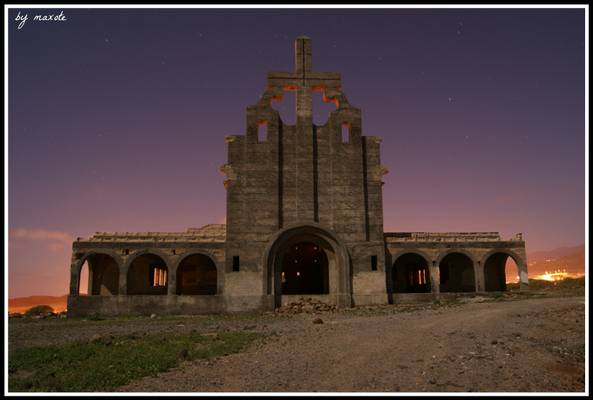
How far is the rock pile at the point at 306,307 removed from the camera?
2744 cm

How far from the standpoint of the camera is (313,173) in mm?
30062

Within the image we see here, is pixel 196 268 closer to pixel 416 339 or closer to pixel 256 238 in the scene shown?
pixel 256 238

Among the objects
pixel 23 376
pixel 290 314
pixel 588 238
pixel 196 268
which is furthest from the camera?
pixel 196 268

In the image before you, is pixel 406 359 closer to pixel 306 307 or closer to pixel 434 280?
pixel 306 307

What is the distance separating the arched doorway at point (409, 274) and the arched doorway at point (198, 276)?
1363cm

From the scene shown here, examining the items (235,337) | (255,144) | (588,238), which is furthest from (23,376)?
(255,144)

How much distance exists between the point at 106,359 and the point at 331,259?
62.2ft

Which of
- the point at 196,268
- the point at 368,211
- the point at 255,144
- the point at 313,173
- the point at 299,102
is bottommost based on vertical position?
the point at 196,268

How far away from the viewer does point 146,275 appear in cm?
3406

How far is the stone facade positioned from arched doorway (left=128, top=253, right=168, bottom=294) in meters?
0.72

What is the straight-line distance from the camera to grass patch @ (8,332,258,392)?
1028 centimetres

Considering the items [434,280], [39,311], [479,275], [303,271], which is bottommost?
[39,311]

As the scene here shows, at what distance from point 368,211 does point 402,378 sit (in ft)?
68.2

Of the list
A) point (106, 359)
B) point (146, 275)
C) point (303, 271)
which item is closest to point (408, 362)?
point (106, 359)
